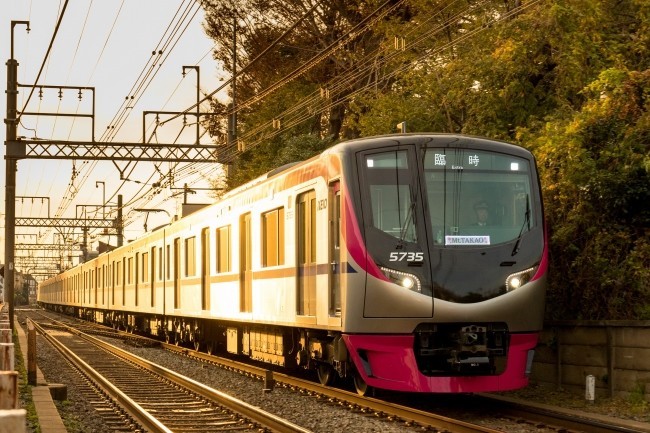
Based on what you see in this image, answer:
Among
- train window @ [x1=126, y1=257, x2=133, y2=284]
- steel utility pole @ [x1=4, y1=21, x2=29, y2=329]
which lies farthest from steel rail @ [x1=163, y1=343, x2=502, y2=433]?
train window @ [x1=126, y1=257, x2=133, y2=284]

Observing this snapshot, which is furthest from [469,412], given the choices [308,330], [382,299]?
[308,330]

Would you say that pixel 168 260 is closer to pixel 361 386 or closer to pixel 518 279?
pixel 361 386

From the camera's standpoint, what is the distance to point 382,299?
1215 centimetres

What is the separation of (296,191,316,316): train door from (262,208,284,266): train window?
37.9 inches

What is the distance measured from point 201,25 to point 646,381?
33045 mm

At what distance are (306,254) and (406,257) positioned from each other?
2495mm

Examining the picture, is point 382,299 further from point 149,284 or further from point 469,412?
point 149,284

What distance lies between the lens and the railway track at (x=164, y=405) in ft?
38.0

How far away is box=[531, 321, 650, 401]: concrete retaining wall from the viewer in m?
12.6

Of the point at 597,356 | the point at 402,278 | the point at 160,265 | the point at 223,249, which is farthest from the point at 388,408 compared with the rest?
the point at 160,265

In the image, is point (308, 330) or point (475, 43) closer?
point (308, 330)

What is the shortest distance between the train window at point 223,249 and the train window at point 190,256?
2899 millimetres

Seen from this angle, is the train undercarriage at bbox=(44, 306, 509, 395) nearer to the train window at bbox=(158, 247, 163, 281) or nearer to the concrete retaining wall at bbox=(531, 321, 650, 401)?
the concrete retaining wall at bbox=(531, 321, 650, 401)

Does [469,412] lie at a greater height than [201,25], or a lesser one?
lesser
